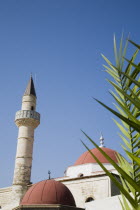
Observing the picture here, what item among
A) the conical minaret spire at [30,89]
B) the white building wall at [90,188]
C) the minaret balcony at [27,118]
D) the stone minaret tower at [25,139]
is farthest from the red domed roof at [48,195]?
the conical minaret spire at [30,89]

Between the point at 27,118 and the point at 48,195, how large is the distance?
7.88 metres

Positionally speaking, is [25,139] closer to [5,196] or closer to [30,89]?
[30,89]

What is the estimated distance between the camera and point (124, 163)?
91 centimetres

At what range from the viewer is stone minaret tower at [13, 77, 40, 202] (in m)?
16.7

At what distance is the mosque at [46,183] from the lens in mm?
11531

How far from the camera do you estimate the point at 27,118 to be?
18438mm

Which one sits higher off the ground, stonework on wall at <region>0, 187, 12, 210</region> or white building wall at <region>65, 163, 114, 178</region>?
white building wall at <region>65, 163, 114, 178</region>

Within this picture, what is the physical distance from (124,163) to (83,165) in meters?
17.0

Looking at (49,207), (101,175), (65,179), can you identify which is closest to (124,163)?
(49,207)

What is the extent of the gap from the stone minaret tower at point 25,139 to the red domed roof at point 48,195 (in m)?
4.87

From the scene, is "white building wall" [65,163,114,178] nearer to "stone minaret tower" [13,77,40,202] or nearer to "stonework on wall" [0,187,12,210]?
"stone minaret tower" [13,77,40,202]

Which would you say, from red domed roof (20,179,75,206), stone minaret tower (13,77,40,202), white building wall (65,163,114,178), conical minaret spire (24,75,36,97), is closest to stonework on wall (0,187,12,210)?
stone minaret tower (13,77,40,202)

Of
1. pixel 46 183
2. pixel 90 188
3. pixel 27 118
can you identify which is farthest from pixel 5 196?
pixel 46 183

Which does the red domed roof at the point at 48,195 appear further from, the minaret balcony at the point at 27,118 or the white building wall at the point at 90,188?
the minaret balcony at the point at 27,118
